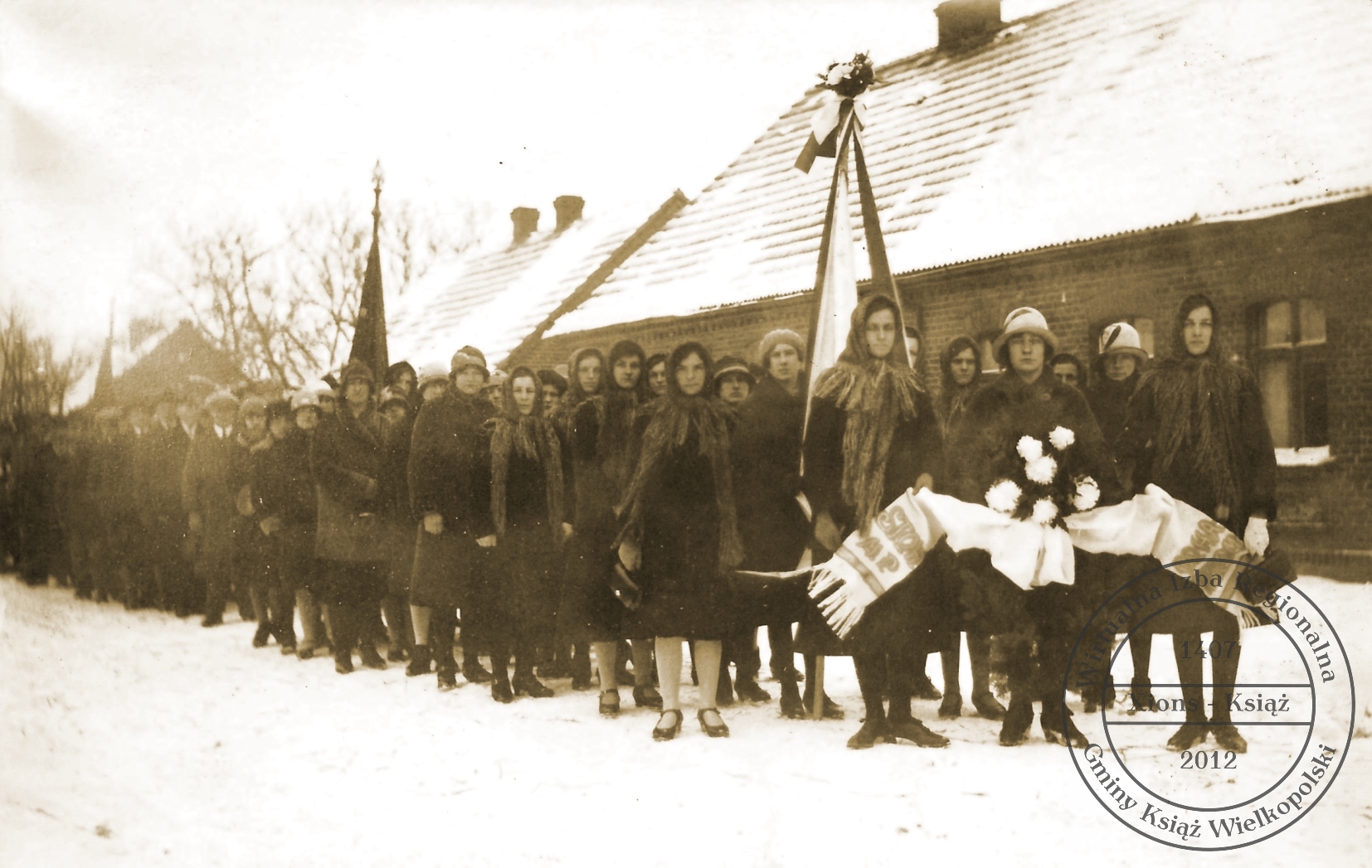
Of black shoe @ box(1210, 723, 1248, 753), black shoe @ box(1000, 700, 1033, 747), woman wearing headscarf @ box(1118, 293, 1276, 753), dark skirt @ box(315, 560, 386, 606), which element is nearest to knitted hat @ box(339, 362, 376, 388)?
dark skirt @ box(315, 560, 386, 606)

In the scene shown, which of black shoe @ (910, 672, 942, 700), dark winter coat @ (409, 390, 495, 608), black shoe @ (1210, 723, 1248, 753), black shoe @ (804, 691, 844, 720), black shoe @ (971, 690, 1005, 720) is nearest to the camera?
black shoe @ (1210, 723, 1248, 753)

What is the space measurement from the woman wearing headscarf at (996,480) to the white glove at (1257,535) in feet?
1.59

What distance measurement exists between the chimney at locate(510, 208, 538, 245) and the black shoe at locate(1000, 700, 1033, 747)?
11.1 feet

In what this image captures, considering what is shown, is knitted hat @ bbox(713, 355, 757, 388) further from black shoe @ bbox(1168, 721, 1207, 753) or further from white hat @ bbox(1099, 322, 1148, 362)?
black shoe @ bbox(1168, 721, 1207, 753)

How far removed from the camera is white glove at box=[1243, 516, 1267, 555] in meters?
3.66

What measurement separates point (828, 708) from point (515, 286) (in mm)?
5590

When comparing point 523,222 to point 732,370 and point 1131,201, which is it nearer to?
point 732,370

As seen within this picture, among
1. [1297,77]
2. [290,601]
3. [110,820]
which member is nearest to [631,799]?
→ [110,820]

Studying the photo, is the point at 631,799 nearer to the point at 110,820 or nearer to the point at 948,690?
the point at 948,690

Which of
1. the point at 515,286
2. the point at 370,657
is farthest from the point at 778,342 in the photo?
the point at 515,286

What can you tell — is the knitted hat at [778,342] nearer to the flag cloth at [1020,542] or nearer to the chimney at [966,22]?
the flag cloth at [1020,542]

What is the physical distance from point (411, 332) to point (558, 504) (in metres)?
1.85

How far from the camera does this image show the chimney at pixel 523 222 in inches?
206

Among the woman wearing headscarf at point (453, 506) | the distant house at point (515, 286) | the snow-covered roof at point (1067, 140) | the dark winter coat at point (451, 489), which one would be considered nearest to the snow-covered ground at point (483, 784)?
the woman wearing headscarf at point (453, 506)
